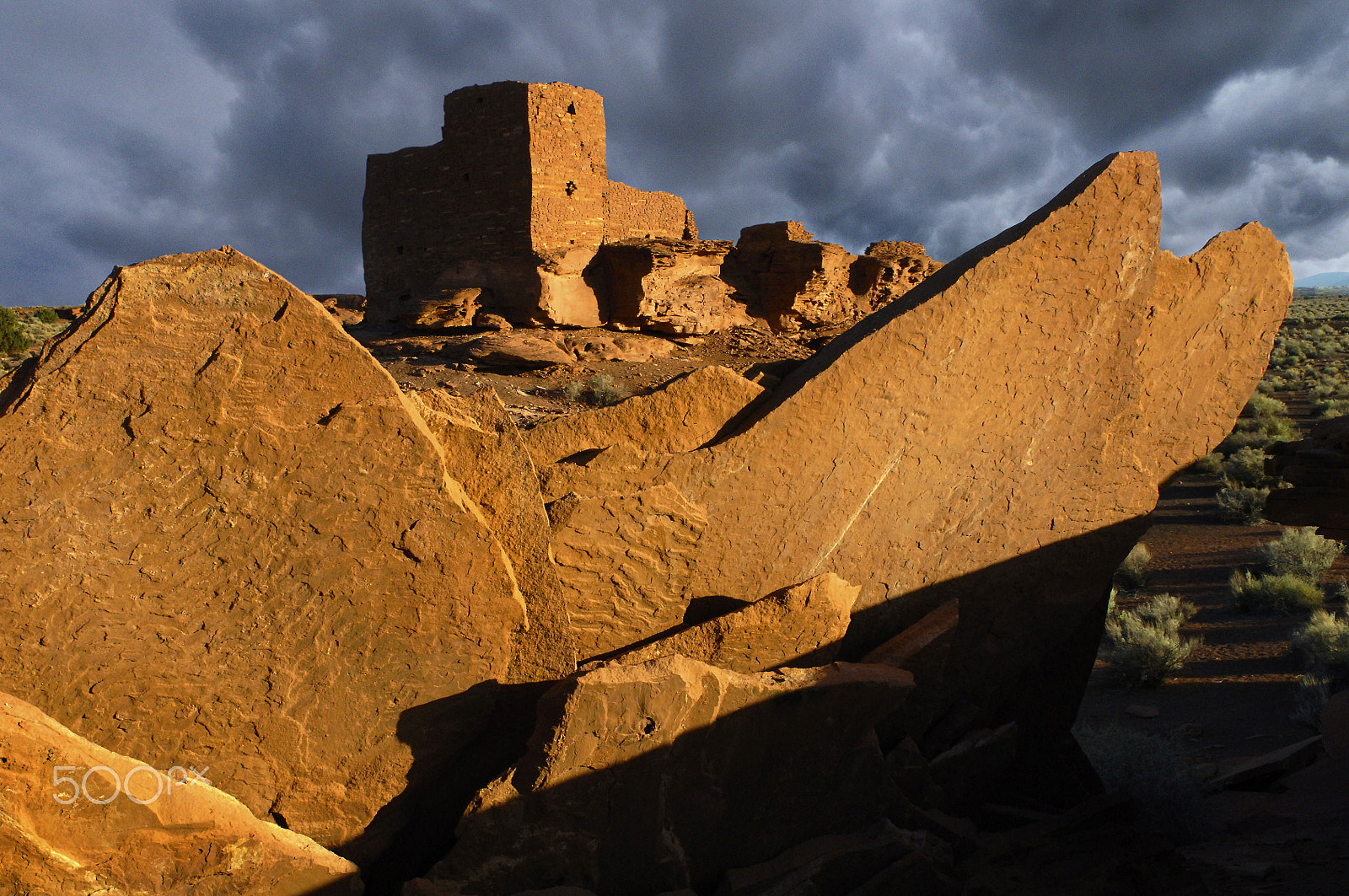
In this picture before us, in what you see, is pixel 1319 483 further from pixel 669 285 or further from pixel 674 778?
pixel 669 285

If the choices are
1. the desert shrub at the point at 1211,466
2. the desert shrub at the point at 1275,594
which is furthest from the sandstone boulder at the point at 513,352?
the desert shrub at the point at 1211,466

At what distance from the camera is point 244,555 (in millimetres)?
2486

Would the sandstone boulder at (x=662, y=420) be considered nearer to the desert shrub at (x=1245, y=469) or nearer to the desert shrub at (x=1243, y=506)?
the desert shrub at (x=1243, y=506)

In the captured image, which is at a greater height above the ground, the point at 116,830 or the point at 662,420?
the point at 662,420

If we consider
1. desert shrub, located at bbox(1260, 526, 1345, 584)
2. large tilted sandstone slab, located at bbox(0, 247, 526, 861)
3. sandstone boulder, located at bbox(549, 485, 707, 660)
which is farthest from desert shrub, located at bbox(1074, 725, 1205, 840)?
desert shrub, located at bbox(1260, 526, 1345, 584)

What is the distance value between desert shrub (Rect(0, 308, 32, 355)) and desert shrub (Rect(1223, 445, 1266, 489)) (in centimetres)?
2627

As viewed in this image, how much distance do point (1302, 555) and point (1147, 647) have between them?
11.7 ft

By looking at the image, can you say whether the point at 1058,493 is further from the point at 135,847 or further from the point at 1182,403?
the point at 135,847

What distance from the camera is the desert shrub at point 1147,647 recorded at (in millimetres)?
7594

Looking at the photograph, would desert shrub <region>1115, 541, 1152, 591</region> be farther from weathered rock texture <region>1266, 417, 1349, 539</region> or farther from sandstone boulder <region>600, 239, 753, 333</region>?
sandstone boulder <region>600, 239, 753, 333</region>

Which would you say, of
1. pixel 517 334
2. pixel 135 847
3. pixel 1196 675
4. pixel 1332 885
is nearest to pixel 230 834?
pixel 135 847

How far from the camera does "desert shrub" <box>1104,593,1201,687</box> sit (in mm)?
7594

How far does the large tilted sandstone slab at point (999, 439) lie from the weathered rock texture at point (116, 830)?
1449 mm

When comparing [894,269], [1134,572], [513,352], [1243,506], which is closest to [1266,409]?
[1243,506]
